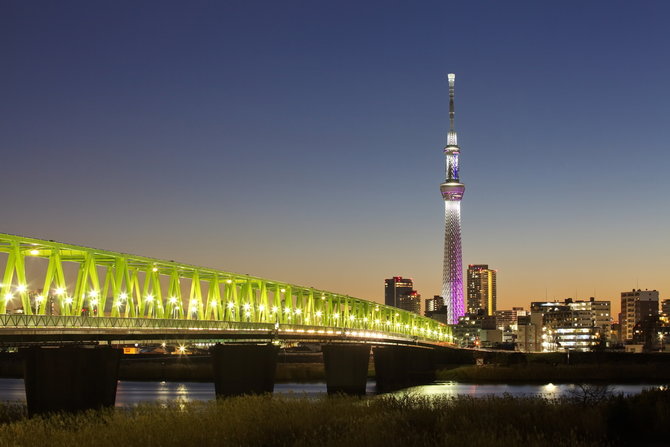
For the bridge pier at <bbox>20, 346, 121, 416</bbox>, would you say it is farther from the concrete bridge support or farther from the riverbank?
the riverbank

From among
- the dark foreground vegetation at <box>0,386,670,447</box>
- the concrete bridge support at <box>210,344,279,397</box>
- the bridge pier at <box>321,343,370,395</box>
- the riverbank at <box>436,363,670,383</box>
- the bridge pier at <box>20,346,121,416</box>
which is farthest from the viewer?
the riverbank at <box>436,363,670,383</box>

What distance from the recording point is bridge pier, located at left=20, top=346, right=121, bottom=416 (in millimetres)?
66250

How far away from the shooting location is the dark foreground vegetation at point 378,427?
40.5 metres

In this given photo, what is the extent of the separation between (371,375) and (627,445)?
131772mm

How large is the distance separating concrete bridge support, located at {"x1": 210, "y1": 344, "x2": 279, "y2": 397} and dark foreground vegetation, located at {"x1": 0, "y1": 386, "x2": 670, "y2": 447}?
2630cm

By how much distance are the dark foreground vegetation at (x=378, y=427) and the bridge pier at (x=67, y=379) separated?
1259 cm

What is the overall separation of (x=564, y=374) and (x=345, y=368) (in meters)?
48.4

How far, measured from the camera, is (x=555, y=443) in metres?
39.4

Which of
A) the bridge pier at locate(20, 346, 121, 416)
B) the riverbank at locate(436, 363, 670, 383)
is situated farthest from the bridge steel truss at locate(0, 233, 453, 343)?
the riverbank at locate(436, 363, 670, 383)

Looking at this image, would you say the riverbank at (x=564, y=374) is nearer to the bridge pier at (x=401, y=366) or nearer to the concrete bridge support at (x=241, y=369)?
the bridge pier at (x=401, y=366)

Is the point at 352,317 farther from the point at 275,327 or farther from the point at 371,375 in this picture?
the point at 275,327

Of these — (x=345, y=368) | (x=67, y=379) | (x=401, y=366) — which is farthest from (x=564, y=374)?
(x=67, y=379)

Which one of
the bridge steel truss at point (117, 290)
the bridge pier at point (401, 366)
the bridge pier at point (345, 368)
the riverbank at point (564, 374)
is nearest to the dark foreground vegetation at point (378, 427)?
the bridge steel truss at point (117, 290)

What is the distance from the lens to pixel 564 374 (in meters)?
145
